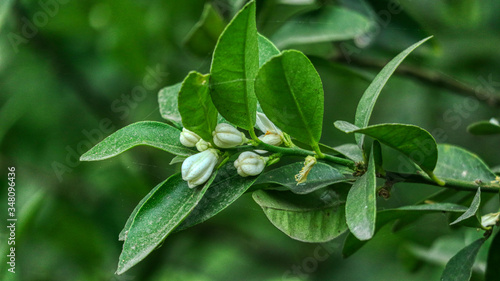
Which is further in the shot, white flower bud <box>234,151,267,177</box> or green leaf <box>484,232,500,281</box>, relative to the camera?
green leaf <box>484,232,500,281</box>

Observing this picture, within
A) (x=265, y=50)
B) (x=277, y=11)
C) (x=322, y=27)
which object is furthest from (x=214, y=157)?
(x=277, y=11)

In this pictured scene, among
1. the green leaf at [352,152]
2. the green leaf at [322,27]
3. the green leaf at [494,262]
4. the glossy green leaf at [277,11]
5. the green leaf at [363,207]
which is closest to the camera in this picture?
the green leaf at [363,207]

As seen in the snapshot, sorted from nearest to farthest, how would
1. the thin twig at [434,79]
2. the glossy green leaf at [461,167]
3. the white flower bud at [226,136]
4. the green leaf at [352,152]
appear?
1. the white flower bud at [226,136]
2. the green leaf at [352,152]
3. the glossy green leaf at [461,167]
4. the thin twig at [434,79]

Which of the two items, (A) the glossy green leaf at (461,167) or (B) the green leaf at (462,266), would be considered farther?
(A) the glossy green leaf at (461,167)

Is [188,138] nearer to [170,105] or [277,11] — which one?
[170,105]

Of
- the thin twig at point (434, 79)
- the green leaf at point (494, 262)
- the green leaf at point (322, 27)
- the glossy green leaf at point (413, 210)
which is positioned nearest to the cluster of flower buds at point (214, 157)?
the glossy green leaf at point (413, 210)

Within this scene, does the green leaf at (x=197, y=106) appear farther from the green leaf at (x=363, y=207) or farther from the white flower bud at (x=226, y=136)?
the green leaf at (x=363, y=207)

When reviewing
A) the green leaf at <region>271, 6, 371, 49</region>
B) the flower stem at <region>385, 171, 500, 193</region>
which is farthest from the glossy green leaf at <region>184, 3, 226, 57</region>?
the flower stem at <region>385, 171, 500, 193</region>

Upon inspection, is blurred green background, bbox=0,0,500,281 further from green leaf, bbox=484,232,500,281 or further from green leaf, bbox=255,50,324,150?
green leaf, bbox=255,50,324,150
